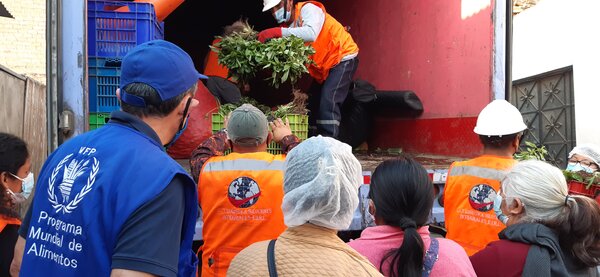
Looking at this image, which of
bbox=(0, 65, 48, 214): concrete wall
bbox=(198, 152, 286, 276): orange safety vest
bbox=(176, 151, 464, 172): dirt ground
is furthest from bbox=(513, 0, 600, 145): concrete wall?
bbox=(0, 65, 48, 214): concrete wall

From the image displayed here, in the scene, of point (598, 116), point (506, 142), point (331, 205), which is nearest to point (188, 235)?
point (331, 205)

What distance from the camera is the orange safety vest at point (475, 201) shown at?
2.89 meters

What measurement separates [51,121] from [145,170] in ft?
6.26

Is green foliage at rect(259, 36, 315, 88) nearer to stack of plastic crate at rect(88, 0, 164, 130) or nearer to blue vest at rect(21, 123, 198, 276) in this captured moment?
stack of plastic crate at rect(88, 0, 164, 130)

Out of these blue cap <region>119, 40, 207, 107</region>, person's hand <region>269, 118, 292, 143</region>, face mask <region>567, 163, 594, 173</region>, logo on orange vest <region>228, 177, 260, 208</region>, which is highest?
blue cap <region>119, 40, 207, 107</region>

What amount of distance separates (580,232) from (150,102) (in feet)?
5.27

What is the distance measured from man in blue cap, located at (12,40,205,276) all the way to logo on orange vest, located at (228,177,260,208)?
43.6 inches

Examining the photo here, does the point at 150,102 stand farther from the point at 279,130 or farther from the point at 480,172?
the point at 480,172

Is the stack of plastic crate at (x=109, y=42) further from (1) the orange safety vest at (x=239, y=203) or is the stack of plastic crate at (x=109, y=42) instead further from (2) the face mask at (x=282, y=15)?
(2) the face mask at (x=282, y=15)

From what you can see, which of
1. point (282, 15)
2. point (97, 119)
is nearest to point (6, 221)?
point (97, 119)

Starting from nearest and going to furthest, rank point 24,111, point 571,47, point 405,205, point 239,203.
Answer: point 405,205 → point 239,203 → point 24,111 → point 571,47

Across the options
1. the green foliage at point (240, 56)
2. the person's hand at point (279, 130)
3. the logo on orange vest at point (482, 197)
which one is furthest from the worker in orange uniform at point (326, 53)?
the logo on orange vest at point (482, 197)

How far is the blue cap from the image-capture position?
1500 mm

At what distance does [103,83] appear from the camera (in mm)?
3271
